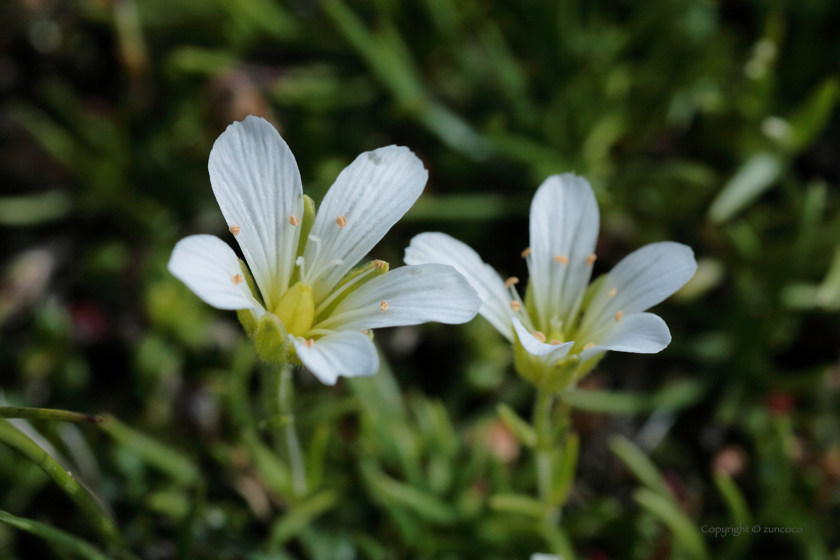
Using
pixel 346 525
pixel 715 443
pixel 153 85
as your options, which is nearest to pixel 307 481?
pixel 346 525

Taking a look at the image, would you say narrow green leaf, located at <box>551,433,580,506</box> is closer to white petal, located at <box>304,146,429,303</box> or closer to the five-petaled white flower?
the five-petaled white flower

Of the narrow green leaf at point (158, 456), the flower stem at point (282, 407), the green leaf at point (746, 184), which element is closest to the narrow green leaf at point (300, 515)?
the flower stem at point (282, 407)

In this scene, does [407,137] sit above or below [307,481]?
above

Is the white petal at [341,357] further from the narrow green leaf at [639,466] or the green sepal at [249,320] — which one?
the narrow green leaf at [639,466]

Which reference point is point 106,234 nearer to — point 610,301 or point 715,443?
point 610,301

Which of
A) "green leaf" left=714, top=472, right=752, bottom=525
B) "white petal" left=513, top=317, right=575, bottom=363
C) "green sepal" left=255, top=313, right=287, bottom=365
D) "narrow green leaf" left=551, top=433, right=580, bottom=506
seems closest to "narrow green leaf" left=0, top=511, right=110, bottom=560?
"green sepal" left=255, top=313, right=287, bottom=365

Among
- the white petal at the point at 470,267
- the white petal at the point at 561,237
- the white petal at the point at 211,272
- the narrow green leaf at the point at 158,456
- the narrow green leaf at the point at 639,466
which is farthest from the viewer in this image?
the narrow green leaf at the point at 639,466
